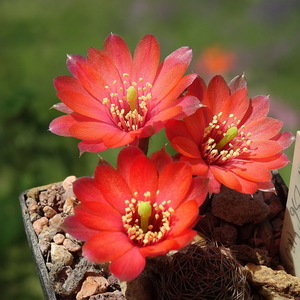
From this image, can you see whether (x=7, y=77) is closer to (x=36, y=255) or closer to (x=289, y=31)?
(x=36, y=255)

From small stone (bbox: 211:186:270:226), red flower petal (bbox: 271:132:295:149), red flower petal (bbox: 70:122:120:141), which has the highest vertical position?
red flower petal (bbox: 271:132:295:149)

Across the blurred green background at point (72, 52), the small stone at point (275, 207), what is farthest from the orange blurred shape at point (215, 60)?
the small stone at point (275, 207)

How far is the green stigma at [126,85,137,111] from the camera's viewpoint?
0.85m

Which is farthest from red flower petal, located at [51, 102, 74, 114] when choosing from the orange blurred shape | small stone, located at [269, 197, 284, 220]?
the orange blurred shape

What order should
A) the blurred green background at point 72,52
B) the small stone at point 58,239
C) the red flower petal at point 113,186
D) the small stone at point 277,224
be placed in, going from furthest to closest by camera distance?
the blurred green background at point 72,52
the small stone at point 277,224
the small stone at point 58,239
the red flower petal at point 113,186

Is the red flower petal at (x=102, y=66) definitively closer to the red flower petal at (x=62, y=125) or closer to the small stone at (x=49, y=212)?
the red flower petal at (x=62, y=125)

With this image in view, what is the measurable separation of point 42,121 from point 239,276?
1002 millimetres

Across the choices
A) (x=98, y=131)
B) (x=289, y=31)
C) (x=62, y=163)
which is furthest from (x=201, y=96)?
(x=289, y=31)

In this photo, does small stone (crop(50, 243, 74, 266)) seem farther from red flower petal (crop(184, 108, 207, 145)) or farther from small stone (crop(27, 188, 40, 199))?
red flower petal (crop(184, 108, 207, 145))

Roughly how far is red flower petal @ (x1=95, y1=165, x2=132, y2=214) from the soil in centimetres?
16

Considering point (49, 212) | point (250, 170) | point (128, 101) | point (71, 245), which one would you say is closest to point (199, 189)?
point (250, 170)

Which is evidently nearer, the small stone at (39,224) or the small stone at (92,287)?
the small stone at (92,287)

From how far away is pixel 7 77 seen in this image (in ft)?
7.16

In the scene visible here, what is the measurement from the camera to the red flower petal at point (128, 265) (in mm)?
653
